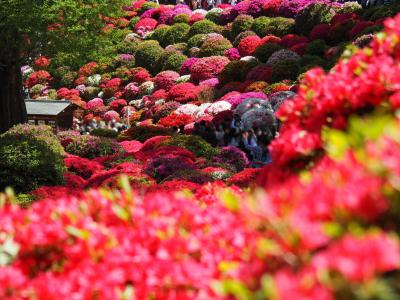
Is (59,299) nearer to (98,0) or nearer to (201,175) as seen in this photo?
(201,175)

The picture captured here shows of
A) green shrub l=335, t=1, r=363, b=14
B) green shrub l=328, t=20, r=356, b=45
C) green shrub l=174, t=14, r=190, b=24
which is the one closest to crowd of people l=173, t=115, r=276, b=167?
green shrub l=328, t=20, r=356, b=45

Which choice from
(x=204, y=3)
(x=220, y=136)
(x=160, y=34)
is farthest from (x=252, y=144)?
(x=204, y=3)

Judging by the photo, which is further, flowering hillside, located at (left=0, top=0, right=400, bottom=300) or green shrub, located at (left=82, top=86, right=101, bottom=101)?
green shrub, located at (left=82, top=86, right=101, bottom=101)

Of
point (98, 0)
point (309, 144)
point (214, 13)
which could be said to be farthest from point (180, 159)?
point (214, 13)

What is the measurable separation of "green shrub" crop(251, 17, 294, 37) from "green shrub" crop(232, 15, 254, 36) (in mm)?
367

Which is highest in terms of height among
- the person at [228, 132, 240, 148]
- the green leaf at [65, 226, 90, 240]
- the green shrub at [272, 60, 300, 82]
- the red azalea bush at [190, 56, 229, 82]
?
the green leaf at [65, 226, 90, 240]

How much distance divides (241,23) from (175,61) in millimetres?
4111

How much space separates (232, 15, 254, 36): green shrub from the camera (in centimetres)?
3200

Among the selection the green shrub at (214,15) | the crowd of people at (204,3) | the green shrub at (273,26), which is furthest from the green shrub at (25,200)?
the crowd of people at (204,3)

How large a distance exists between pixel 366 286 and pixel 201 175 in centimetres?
946

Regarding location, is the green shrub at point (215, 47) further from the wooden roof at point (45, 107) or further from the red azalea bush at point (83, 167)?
the red azalea bush at point (83, 167)

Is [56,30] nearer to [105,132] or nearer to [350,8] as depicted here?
[105,132]

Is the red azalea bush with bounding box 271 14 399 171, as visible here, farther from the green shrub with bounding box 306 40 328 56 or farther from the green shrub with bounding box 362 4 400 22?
the green shrub with bounding box 306 40 328 56

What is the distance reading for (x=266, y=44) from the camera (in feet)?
90.2
